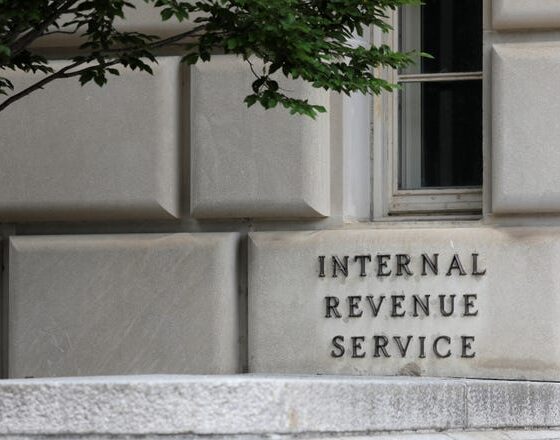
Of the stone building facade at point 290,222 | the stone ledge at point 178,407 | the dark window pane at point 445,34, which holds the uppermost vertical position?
the dark window pane at point 445,34

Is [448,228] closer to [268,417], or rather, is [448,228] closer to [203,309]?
[203,309]

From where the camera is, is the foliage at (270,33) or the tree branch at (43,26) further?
the tree branch at (43,26)

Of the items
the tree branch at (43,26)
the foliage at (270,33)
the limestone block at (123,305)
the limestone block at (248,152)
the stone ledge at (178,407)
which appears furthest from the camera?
the limestone block at (123,305)

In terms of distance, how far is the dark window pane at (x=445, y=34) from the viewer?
10.9m

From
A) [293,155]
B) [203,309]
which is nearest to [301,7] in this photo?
[293,155]

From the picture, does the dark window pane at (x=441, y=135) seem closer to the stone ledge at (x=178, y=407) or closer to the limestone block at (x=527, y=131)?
the limestone block at (x=527, y=131)

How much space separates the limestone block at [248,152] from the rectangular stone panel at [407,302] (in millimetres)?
274

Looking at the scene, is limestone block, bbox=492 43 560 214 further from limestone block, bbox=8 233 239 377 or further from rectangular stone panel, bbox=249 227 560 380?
limestone block, bbox=8 233 239 377

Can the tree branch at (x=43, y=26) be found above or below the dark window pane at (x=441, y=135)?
above

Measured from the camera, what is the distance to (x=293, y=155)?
34.7 ft

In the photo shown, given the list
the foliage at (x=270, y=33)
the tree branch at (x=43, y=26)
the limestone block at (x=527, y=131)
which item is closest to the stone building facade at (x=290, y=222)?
the limestone block at (x=527, y=131)

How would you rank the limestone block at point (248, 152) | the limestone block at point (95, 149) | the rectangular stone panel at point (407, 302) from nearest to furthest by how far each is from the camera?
the rectangular stone panel at point (407, 302)
the limestone block at point (248, 152)
the limestone block at point (95, 149)

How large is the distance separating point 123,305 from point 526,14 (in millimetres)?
3516

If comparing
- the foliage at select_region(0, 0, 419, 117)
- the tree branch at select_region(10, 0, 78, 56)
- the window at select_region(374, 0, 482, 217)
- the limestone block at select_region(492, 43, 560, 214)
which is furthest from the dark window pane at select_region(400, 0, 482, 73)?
the tree branch at select_region(10, 0, 78, 56)
